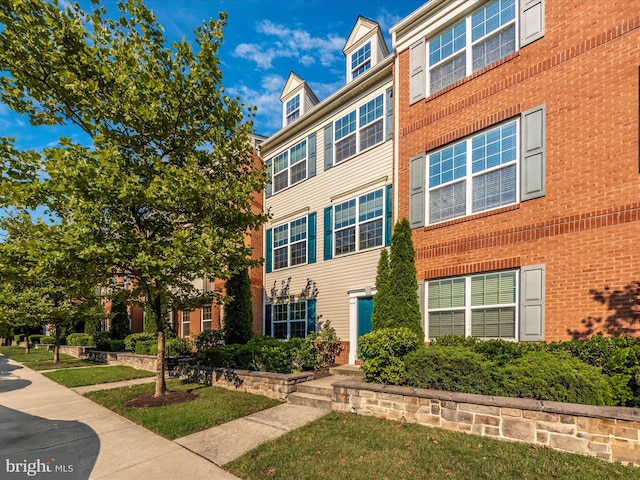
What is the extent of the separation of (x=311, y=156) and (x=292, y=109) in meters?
3.79

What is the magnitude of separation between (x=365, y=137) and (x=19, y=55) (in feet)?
29.8

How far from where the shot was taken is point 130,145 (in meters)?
8.27

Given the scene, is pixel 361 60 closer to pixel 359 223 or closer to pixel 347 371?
pixel 359 223

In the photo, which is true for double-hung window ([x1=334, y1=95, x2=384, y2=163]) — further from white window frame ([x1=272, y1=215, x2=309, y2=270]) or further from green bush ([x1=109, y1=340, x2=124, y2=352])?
green bush ([x1=109, y1=340, x2=124, y2=352])

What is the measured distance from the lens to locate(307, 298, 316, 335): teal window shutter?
43.6 feet

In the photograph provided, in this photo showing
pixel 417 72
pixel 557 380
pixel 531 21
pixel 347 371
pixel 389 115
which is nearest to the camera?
pixel 557 380

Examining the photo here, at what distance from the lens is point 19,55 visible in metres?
6.85

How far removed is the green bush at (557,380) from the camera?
17.1 ft

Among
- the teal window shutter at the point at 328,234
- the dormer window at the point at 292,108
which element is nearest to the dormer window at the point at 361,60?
the dormer window at the point at 292,108

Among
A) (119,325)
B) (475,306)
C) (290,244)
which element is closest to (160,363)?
(290,244)

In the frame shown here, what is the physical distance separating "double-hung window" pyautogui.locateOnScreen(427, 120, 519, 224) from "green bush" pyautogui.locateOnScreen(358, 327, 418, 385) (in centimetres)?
356

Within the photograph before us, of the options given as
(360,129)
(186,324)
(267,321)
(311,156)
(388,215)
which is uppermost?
(360,129)

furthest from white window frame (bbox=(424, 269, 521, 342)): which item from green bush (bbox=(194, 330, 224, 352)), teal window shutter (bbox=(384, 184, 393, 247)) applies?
green bush (bbox=(194, 330, 224, 352))

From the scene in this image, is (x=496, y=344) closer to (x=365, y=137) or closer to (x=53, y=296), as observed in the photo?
(x=365, y=137)
